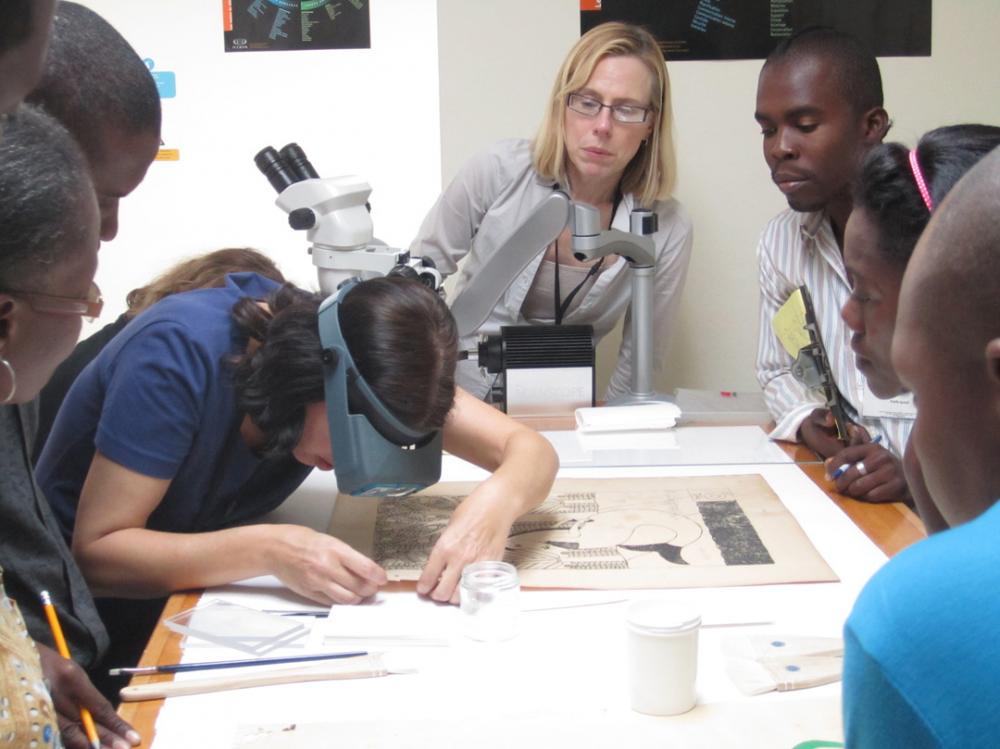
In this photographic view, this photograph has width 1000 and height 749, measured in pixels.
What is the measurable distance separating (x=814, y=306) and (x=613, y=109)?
2.33ft

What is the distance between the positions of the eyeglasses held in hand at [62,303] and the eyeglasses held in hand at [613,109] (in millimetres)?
1706

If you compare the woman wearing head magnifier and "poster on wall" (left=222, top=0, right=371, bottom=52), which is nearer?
the woman wearing head magnifier

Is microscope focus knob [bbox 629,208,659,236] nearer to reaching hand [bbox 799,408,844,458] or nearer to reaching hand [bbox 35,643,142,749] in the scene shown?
reaching hand [bbox 799,408,844,458]

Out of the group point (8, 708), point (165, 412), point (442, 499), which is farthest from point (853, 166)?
point (8, 708)

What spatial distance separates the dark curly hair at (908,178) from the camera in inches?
53.7

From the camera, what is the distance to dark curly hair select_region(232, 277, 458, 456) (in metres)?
1.36

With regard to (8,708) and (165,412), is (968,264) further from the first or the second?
(165,412)

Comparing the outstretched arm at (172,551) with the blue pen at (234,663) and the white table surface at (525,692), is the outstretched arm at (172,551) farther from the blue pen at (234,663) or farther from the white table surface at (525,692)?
the blue pen at (234,663)

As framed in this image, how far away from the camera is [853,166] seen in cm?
206

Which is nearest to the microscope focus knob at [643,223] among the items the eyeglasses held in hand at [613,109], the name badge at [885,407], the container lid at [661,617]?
the eyeglasses held in hand at [613,109]

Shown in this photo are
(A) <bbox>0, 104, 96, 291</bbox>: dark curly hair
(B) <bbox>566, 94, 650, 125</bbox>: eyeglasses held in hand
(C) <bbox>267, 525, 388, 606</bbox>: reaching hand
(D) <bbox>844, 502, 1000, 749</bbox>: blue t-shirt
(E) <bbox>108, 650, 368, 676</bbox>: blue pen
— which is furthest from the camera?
(B) <bbox>566, 94, 650, 125</bbox>: eyeglasses held in hand

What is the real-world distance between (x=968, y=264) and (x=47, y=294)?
2.47 feet

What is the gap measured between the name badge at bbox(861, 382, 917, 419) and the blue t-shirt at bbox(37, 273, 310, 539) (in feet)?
3.48

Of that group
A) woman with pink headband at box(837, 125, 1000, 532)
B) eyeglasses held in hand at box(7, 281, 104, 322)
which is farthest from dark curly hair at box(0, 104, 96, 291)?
woman with pink headband at box(837, 125, 1000, 532)
